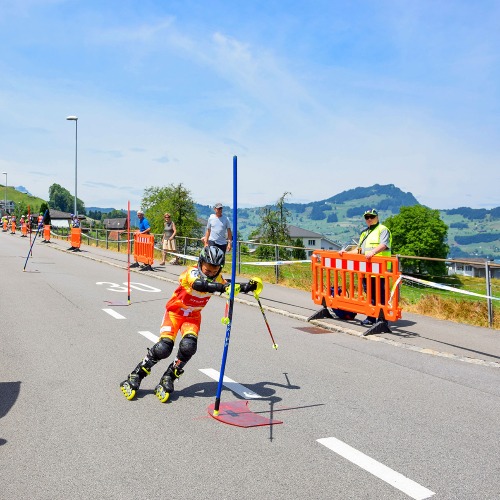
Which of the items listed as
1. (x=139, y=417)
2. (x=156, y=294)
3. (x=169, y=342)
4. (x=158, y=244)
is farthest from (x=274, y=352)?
(x=158, y=244)

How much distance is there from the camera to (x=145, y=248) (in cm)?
2097

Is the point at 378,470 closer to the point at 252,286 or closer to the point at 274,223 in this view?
the point at 252,286

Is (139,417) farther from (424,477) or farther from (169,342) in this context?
(424,477)

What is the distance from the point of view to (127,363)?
7.24 meters

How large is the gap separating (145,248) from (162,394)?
51.3ft

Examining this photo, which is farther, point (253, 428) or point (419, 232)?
point (419, 232)

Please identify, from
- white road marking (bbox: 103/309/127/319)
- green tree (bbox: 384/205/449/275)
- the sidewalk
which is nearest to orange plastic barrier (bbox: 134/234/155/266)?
the sidewalk

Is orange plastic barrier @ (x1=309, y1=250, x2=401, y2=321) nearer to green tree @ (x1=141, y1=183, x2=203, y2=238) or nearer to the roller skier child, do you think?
the roller skier child

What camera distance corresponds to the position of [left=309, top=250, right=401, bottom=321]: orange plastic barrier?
926 centimetres

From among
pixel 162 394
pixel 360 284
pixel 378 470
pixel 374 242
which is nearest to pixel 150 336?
pixel 162 394

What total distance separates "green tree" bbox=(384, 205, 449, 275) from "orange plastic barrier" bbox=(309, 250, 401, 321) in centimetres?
9897

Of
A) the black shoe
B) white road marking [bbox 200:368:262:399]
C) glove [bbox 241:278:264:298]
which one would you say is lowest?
white road marking [bbox 200:368:262:399]

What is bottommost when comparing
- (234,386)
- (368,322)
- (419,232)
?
(234,386)

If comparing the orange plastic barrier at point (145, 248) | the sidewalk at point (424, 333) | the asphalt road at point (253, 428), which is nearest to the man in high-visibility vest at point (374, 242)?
the sidewalk at point (424, 333)
